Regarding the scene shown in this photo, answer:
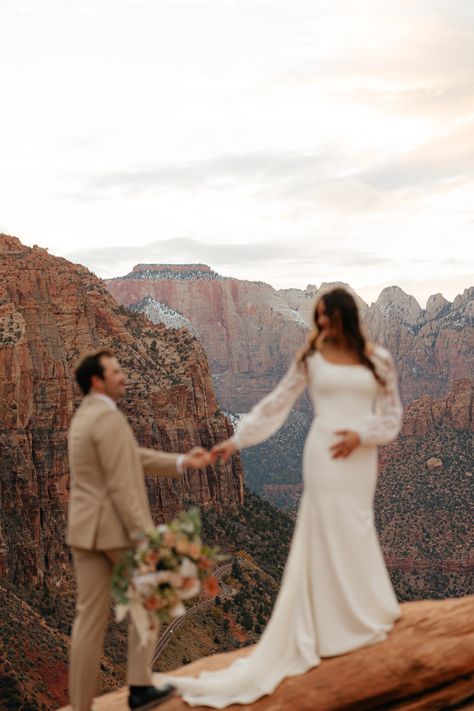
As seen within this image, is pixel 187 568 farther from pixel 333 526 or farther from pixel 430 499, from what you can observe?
pixel 430 499

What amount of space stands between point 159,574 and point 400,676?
2549 mm

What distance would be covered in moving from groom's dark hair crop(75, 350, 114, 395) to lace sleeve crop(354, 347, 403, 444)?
239 centimetres

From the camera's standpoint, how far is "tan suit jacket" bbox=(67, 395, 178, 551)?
9016 mm

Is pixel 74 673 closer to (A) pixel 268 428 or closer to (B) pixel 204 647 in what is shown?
(A) pixel 268 428

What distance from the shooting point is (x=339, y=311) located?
9398 mm

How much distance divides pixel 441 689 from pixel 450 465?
11114 cm

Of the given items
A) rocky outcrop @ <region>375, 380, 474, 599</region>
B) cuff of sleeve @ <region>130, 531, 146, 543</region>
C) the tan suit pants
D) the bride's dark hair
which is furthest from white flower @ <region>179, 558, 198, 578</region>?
rocky outcrop @ <region>375, 380, 474, 599</region>

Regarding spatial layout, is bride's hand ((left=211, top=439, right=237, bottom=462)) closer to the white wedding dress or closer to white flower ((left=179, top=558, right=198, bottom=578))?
the white wedding dress

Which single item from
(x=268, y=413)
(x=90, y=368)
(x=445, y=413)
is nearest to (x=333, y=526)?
(x=268, y=413)

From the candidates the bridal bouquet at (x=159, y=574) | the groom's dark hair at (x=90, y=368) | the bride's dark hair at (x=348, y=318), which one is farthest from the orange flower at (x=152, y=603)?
the bride's dark hair at (x=348, y=318)

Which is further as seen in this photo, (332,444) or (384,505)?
(384,505)

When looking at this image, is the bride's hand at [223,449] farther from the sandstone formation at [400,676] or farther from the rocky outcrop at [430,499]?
the rocky outcrop at [430,499]

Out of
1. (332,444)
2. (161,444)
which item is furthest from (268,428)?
(161,444)

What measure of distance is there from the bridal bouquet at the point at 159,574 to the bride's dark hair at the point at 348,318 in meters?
2.12
